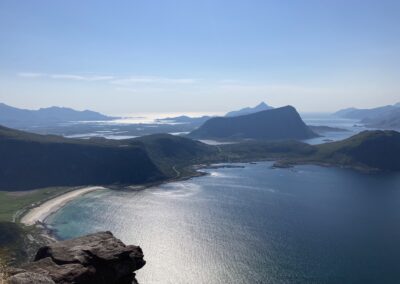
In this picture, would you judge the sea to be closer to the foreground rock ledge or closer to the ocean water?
the ocean water

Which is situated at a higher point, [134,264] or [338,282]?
[134,264]

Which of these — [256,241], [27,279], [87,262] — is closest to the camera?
[27,279]

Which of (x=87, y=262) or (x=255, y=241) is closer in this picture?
(x=87, y=262)

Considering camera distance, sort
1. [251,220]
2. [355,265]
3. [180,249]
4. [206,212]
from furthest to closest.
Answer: [206,212]
[251,220]
[180,249]
[355,265]

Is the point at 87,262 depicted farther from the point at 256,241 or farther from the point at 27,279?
the point at 256,241

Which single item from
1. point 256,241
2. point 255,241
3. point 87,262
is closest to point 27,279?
point 87,262

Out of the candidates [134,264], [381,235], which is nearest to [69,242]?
[134,264]

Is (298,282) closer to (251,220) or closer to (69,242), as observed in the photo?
(251,220)

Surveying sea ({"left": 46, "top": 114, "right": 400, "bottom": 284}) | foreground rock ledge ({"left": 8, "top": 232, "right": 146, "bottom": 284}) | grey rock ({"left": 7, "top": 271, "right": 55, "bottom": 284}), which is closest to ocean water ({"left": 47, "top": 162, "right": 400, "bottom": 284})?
sea ({"left": 46, "top": 114, "right": 400, "bottom": 284})

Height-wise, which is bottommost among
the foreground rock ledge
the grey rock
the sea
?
the sea
